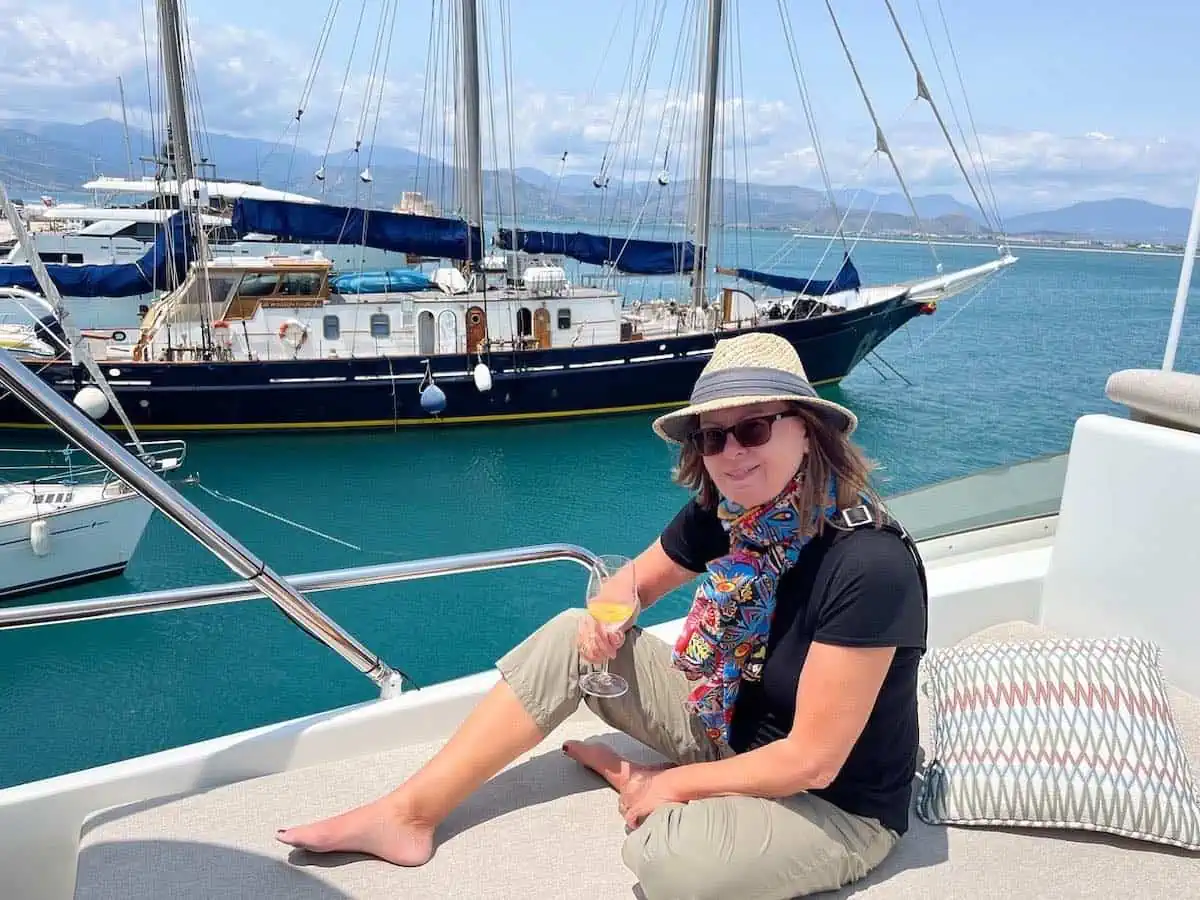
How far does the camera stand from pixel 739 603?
1.57m

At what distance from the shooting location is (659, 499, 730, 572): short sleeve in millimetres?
1821

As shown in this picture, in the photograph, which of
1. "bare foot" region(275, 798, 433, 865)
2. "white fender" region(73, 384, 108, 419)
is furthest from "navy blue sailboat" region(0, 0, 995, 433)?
"bare foot" region(275, 798, 433, 865)

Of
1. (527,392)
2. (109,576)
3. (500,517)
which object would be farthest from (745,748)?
(527,392)

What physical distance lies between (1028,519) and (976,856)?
1.56 metres

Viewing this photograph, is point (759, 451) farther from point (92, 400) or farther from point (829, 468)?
point (92, 400)

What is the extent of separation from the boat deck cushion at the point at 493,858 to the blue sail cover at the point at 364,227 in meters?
15.1

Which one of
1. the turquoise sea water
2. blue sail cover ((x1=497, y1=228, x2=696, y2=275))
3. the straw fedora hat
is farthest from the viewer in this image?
blue sail cover ((x1=497, y1=228, x2=696, y2=275))

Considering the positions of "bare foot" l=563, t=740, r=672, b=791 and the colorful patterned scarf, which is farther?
"bare foot" l=563, t=740, r=672, b=791

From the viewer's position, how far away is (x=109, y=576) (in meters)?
8.88

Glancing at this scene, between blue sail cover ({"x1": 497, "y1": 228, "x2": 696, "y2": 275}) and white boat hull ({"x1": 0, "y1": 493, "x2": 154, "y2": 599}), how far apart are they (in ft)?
34.4

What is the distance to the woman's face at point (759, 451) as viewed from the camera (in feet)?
4.93

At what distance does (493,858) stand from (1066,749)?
1.16 m

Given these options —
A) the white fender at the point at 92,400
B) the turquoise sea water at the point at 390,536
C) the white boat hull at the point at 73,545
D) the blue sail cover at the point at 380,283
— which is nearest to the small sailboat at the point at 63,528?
the white boat hull at the point at 73,545

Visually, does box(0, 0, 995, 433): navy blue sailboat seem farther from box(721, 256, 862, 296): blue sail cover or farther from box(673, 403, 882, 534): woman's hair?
box(673, 403, 882, 534): woman's hair
